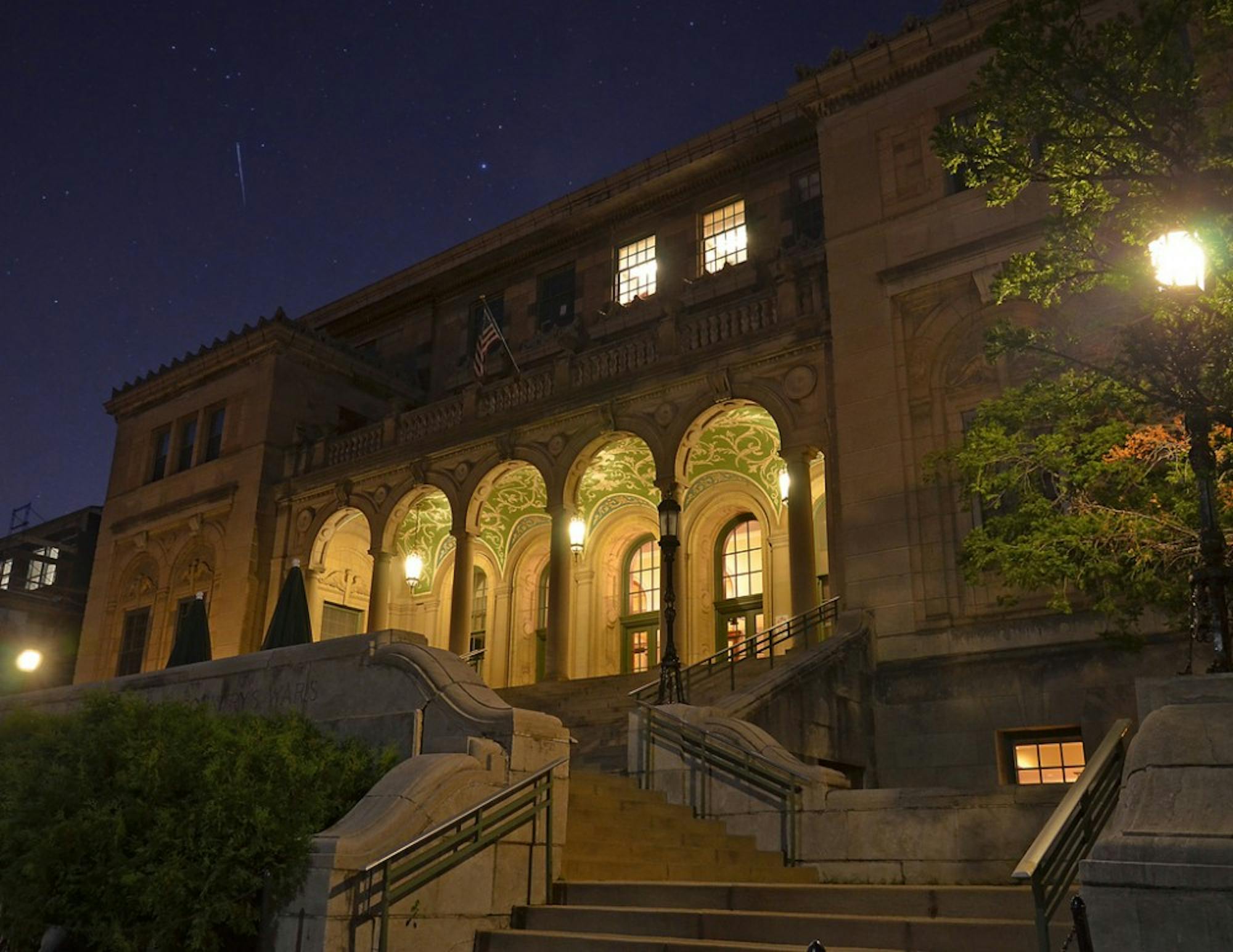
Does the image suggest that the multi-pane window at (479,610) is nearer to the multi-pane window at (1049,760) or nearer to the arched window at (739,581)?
the arched window at (739,581)

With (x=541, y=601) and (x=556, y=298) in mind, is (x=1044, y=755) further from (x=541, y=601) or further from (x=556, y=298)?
(x=556, y=298)

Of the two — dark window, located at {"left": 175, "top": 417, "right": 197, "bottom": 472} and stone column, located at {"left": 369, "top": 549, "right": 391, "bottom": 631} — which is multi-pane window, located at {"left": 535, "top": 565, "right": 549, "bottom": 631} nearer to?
stone column, located at {"left": 369, "top": 549, "right": 391, "bottom": 631}

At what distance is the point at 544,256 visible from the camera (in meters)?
31.4

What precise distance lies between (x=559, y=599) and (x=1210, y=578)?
1628 cm

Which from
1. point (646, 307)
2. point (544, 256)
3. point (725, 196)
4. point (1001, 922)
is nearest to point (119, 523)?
point (544, 256)

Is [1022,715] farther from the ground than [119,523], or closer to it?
closer to it

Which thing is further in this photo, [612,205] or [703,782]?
[612,205]

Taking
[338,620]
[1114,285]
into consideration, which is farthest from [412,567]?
[1114,285]

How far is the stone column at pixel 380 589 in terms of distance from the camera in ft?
89.1

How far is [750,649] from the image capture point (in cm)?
1872

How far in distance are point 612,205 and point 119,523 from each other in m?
18.5

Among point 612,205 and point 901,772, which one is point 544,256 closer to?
point 612,205

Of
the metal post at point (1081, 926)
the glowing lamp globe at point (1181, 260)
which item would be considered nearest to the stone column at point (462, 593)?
the glowing lamp globe at point (1181, 260)

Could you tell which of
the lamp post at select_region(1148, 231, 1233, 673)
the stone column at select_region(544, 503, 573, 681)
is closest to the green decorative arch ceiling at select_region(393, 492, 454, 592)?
the stone column at select_region(544, 503, 573, 681)
